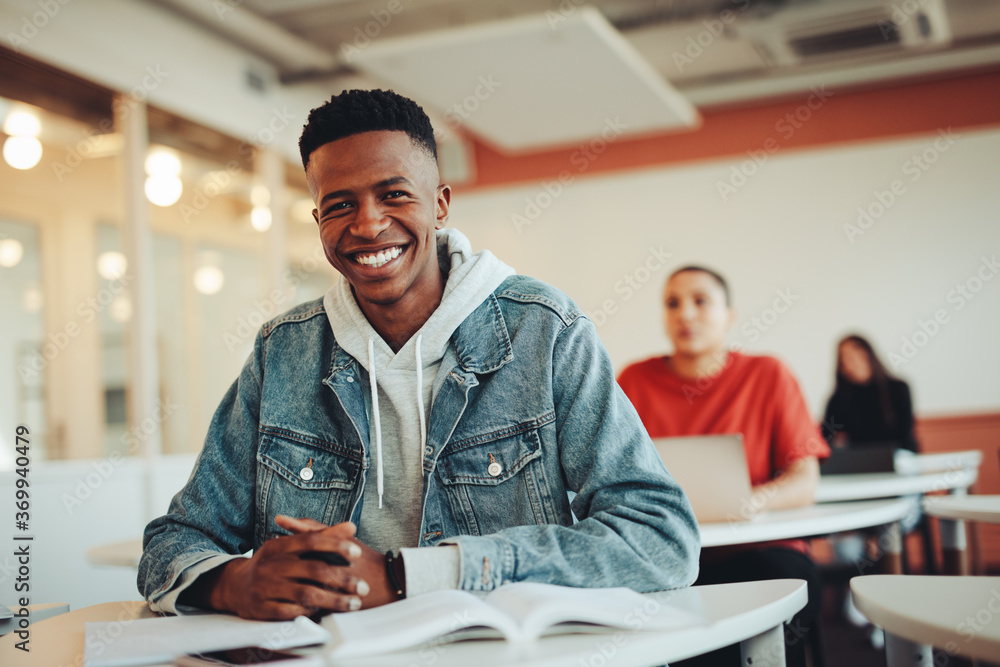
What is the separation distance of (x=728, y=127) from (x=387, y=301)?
5.77 m

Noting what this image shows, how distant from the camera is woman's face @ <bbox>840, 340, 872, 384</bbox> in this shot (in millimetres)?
5250

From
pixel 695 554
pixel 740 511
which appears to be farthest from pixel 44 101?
pixel 695 554

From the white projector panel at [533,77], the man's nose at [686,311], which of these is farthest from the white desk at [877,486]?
the white projector panel at [533,77]

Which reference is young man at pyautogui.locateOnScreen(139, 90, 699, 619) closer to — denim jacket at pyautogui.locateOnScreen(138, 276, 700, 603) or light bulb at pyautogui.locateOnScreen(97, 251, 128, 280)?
denim jacket at pyautogui.locateOnScreen(138, 276, 700, 603)

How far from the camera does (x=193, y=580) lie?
1154 millimetres

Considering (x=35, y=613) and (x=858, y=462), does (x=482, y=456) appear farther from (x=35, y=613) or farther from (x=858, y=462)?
(x=858, y=462)

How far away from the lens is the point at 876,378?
204 inches

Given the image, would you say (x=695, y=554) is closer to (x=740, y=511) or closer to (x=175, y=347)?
(x=740, y=511)

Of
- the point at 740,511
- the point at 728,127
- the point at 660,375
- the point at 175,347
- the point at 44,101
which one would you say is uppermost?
the point at 728,127

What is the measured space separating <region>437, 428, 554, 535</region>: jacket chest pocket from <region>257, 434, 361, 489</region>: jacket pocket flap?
0.17m

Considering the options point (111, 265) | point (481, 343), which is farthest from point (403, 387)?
point (111, 265)

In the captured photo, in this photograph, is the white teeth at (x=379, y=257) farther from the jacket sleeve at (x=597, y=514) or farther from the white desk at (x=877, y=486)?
the white desk at (x=877, y=486)

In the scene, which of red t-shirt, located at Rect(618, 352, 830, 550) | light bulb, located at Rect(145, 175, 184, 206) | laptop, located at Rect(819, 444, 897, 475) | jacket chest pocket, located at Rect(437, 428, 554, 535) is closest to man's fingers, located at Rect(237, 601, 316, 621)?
jacket chest pocket, located at Rect(437, 428, 554, 535)

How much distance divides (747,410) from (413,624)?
1.95 metres
